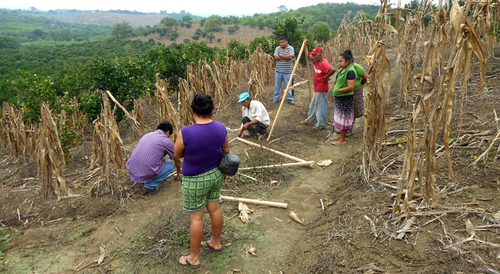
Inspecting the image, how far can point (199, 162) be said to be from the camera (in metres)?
2.62

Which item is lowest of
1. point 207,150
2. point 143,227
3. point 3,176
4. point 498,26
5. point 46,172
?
point 3,176

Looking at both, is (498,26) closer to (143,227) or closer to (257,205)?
(257,205)

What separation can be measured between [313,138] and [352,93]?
117 centimetres

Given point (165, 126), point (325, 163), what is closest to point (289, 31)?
point (325, 163)

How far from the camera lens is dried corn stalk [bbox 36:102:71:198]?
4.28m

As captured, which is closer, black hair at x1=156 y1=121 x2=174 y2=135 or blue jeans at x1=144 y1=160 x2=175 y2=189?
black hair at x1=156 y1=121 x2=174 y2=135

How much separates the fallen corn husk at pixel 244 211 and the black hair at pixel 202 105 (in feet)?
4.76

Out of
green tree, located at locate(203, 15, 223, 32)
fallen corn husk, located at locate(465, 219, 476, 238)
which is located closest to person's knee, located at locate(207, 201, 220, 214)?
fallen corn husk, located at locate(465, 219, 476, 238)

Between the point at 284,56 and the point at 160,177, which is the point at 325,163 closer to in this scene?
the point at 160,177

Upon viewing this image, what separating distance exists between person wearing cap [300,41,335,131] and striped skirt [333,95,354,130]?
1.84 feet

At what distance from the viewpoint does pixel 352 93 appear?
195 inches

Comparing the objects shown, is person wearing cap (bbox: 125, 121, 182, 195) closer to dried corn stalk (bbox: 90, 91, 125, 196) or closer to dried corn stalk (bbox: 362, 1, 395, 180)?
dried corn stalk (bbox: 90, 91, 125, 196)

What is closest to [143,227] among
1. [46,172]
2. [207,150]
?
[207,150]

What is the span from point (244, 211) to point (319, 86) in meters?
3.03
